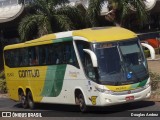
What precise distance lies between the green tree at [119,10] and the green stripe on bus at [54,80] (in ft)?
33.2

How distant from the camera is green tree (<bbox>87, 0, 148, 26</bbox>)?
29.2 meters

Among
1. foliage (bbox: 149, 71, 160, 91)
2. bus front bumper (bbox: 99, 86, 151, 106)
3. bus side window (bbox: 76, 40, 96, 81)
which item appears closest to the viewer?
bus front bumper (bbox: 99, 86, 151, 106)

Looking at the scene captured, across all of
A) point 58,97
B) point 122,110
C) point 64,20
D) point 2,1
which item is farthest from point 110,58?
point 2,1

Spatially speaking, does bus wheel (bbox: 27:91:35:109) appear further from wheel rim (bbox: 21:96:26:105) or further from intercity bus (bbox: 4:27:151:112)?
intercity bus (bbox: 4:27:151:112)

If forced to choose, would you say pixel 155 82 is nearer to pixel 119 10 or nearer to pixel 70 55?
pixel 70 55

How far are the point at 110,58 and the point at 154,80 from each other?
222 inches

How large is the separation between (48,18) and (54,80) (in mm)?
15903

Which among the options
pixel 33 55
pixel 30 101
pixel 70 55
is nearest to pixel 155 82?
pixel 70 55

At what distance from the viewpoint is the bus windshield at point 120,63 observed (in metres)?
16.6

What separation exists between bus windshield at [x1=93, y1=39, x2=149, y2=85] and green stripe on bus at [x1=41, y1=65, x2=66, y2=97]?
239 centimetres

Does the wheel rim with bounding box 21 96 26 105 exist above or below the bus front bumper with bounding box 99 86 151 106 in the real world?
below

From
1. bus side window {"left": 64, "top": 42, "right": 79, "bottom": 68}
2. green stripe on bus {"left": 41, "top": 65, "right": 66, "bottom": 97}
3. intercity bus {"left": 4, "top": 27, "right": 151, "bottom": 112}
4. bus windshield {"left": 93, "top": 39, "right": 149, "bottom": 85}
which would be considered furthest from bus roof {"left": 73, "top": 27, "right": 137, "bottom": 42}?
green stripe on bus {"left": 41, "top": 65, "right": 66, "bottom": 97}

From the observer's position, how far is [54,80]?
19.6 m

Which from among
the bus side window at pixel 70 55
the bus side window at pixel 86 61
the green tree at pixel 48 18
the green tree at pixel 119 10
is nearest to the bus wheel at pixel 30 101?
the bus side window at pixel 70 55
